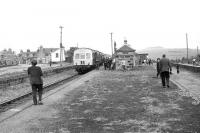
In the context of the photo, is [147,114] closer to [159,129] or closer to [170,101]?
[159,129]

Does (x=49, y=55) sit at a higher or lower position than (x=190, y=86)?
higher

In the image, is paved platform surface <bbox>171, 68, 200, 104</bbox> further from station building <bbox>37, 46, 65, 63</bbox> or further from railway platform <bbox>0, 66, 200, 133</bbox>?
station building <bbox>37, 46, 65, 63</bbox>

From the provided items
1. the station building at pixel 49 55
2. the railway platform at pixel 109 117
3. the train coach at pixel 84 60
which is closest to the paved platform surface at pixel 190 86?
the railway platform at pixel 109 117

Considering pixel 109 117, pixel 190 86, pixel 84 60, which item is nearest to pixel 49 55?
pixel 84 60

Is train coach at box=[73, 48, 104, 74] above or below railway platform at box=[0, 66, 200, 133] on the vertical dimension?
above

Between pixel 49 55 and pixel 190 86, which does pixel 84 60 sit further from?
pixel 49 55

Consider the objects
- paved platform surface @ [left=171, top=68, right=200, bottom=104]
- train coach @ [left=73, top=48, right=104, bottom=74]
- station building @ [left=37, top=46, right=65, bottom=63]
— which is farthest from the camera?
station building @ [left=37, top=46, right=65, bottom=63]

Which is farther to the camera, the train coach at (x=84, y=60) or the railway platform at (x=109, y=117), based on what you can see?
the train coach at (x=84, y=60)

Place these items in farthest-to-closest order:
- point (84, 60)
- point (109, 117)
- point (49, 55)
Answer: point (49, 55) < point (84, 60) < point (109, 117)

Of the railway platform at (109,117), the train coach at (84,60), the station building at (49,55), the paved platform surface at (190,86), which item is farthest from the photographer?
the station building at (49,55)

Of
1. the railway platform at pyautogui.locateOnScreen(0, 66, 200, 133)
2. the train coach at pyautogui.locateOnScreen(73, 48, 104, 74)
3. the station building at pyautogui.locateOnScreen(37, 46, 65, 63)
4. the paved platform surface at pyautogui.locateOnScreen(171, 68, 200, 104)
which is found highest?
the station building at pyautogui.locateOnScreen(37, 46, 65, 63)

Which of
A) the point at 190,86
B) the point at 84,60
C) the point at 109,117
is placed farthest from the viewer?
the point at 84,60

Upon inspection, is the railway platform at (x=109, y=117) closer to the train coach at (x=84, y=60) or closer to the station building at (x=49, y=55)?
the train coach at (x=84, y=60)

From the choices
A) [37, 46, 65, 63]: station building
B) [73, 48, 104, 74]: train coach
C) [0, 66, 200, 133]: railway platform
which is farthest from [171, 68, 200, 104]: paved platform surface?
[37, 46, 65, 63]: station building
